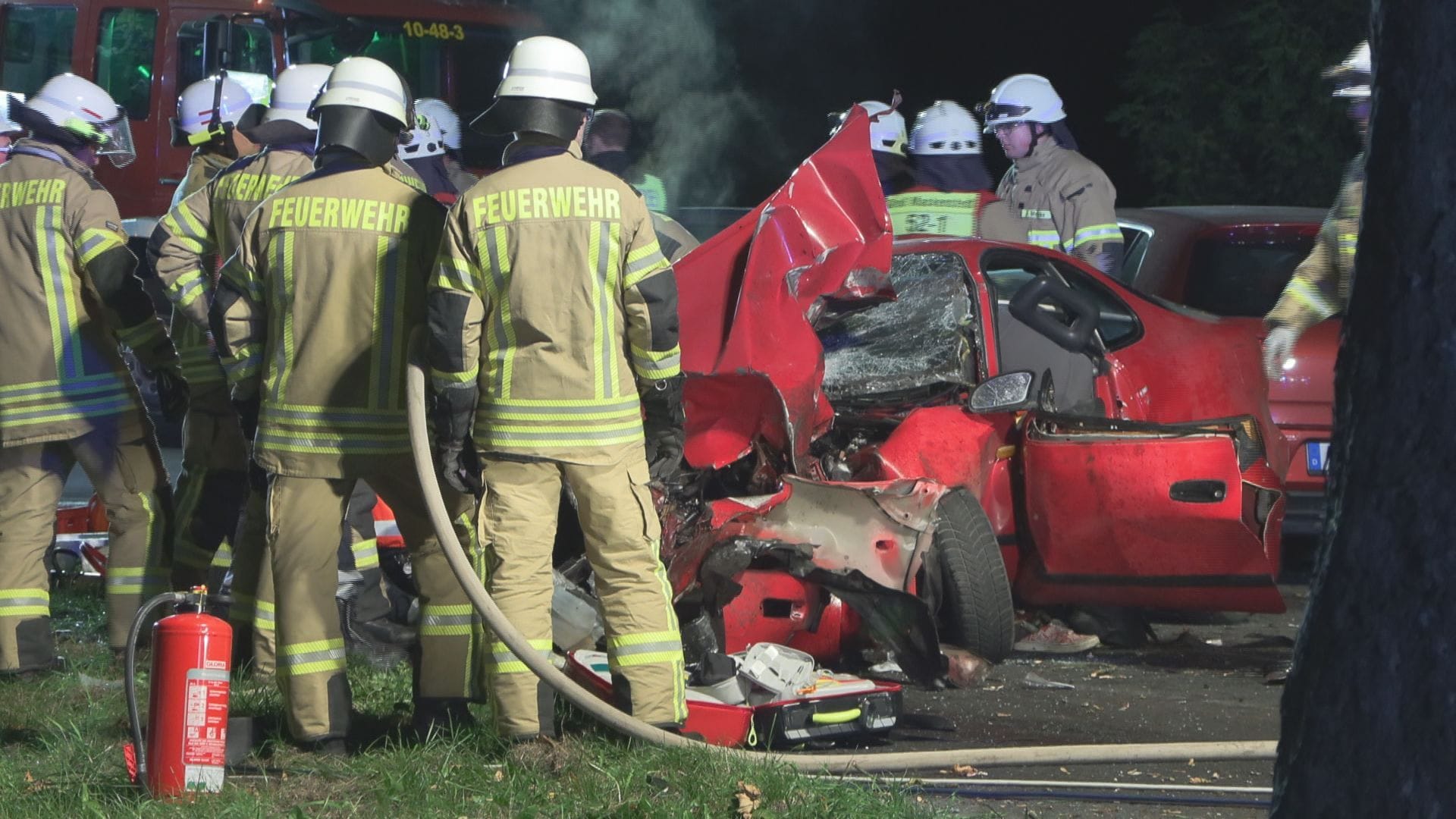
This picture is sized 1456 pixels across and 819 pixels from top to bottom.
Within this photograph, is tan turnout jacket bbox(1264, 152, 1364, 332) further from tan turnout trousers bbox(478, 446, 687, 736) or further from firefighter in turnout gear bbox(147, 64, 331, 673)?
firefighter in turnout gear bbox(147, 64, 331, 673)

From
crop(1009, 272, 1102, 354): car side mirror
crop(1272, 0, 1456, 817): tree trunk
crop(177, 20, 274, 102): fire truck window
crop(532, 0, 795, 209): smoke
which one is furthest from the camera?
crop(532, 0, 795, 209): smoke

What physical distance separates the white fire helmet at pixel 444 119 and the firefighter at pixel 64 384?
3768 millimetres

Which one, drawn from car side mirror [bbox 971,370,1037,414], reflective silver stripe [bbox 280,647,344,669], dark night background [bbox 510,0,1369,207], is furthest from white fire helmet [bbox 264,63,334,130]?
dark night background [bbox 510,0,1369,207]

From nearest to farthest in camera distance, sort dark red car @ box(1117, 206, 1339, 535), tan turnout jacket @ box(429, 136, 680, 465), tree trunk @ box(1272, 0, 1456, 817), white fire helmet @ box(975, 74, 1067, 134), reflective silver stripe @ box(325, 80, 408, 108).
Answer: tree trunk @ box(1272, 0, 1456, 817) → tan turnout jacket @ box(429, 136, 680, 465) → reflective silver stripe @ box(325, 80, 408, 108) → dark red car @ box(1117, 206, 1339, 535) → white fire helmet @ box(975, 74, 1067, 134)

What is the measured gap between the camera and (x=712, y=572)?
540 centimetres

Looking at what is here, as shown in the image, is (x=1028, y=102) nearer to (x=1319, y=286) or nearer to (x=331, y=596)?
(x=1319, y=286)

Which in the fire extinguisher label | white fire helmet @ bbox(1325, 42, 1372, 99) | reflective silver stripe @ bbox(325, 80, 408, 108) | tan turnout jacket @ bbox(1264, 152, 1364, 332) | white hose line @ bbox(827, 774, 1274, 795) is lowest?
white hose line @ bbox(827, 774, 1274, 795)

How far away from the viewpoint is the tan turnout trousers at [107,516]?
567 centimetres

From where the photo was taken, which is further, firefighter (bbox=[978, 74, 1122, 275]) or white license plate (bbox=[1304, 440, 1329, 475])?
firefighter (bbox=[978, 74, 1122, 275])

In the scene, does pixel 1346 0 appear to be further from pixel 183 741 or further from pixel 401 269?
pixel 183 741

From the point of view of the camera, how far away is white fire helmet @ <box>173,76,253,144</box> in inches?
269

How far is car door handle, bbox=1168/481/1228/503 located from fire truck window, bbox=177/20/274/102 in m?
8.19

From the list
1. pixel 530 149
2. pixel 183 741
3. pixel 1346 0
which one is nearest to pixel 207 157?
pixel 530 149

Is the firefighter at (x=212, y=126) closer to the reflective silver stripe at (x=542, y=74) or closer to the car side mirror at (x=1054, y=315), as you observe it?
the reflective silver stripe at (x=542, y=74)
